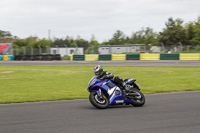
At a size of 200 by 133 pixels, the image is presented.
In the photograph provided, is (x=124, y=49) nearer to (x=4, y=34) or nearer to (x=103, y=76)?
(x=103, y=76)

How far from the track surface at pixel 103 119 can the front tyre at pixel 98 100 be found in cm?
17

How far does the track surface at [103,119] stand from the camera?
5.75 meters

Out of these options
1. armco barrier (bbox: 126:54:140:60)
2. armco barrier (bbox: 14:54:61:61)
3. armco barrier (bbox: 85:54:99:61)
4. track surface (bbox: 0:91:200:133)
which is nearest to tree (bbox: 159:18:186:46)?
armco barrier (bbox: 126:54:140:60)

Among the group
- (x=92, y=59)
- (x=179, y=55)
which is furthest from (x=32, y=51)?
(x=179, y=55)

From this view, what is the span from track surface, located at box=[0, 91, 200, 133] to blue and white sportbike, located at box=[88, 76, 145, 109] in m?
0.23

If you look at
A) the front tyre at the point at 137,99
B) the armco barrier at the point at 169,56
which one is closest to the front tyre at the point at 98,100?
the front tyre at the point at 137,99

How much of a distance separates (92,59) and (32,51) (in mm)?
12330

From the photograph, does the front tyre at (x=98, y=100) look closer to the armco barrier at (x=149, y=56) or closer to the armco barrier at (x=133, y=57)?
the armco barrier at (x=149, y=56)

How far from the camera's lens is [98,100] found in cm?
823

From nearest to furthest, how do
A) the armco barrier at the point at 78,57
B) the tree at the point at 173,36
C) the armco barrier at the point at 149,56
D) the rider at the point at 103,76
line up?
1. the rider at the point at 103,76
2. the armco barrier at the point at 149,56
3. the armco barrier at the point at 78,57
4. the tree at the point at 173,36

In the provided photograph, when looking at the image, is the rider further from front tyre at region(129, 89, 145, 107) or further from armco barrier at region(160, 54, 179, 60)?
armco barrier at region(160, 54, 179, 60)

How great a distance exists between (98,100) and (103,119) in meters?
1.53

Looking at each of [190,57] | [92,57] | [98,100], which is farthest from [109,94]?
[92,57]

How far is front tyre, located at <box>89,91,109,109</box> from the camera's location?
8133 mm
